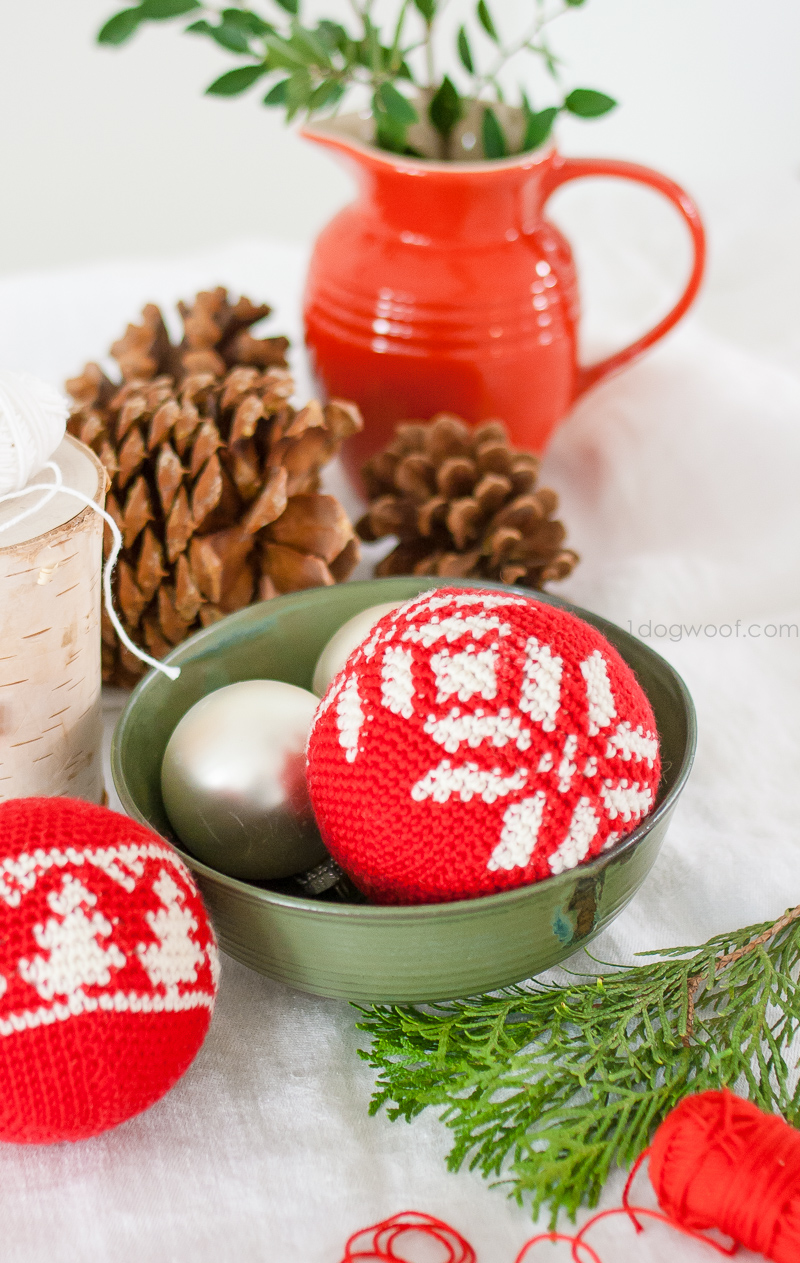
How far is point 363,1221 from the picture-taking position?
381 mm

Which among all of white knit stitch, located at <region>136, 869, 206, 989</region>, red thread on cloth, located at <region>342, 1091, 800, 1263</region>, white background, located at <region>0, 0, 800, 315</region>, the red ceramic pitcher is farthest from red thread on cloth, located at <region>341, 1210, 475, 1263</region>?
white background, located at <region>0, 0, 800, 315</region>

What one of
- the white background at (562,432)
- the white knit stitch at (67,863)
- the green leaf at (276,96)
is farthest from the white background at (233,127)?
the white knit stitch at (67,863)

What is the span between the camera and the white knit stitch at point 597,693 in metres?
0.41

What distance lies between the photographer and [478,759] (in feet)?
1.29

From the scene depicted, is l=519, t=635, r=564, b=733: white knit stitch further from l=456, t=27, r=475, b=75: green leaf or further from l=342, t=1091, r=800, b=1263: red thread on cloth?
l=456, t=27, r=475, b=75: green leaf

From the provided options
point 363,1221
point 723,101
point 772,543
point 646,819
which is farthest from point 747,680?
point 723,101

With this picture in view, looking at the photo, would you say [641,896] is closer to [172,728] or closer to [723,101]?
[172,728]

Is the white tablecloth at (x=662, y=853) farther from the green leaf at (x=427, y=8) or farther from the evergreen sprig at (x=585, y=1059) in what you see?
the green leaf at (x=427, y=8)

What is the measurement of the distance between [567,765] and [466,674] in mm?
47

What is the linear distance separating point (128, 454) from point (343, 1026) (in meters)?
0.32

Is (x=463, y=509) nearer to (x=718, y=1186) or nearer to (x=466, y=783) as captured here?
(x=466, y=783)

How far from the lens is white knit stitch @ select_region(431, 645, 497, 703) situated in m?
0.40

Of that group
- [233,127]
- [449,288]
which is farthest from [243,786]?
[233,127]

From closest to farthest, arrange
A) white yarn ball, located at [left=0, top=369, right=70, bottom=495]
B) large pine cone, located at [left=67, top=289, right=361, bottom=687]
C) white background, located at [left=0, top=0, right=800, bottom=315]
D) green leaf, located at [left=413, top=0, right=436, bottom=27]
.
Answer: white yarn ball, located at [left=0, top=369, right=70, bottom=495], large pine cone, located at [left=67, top=289, right=361, bottom=687], green leaf, located at [left=413, top=0, right=436, bottom=27], white background, located at [left=0, top=0, right=800, bottom=315]
